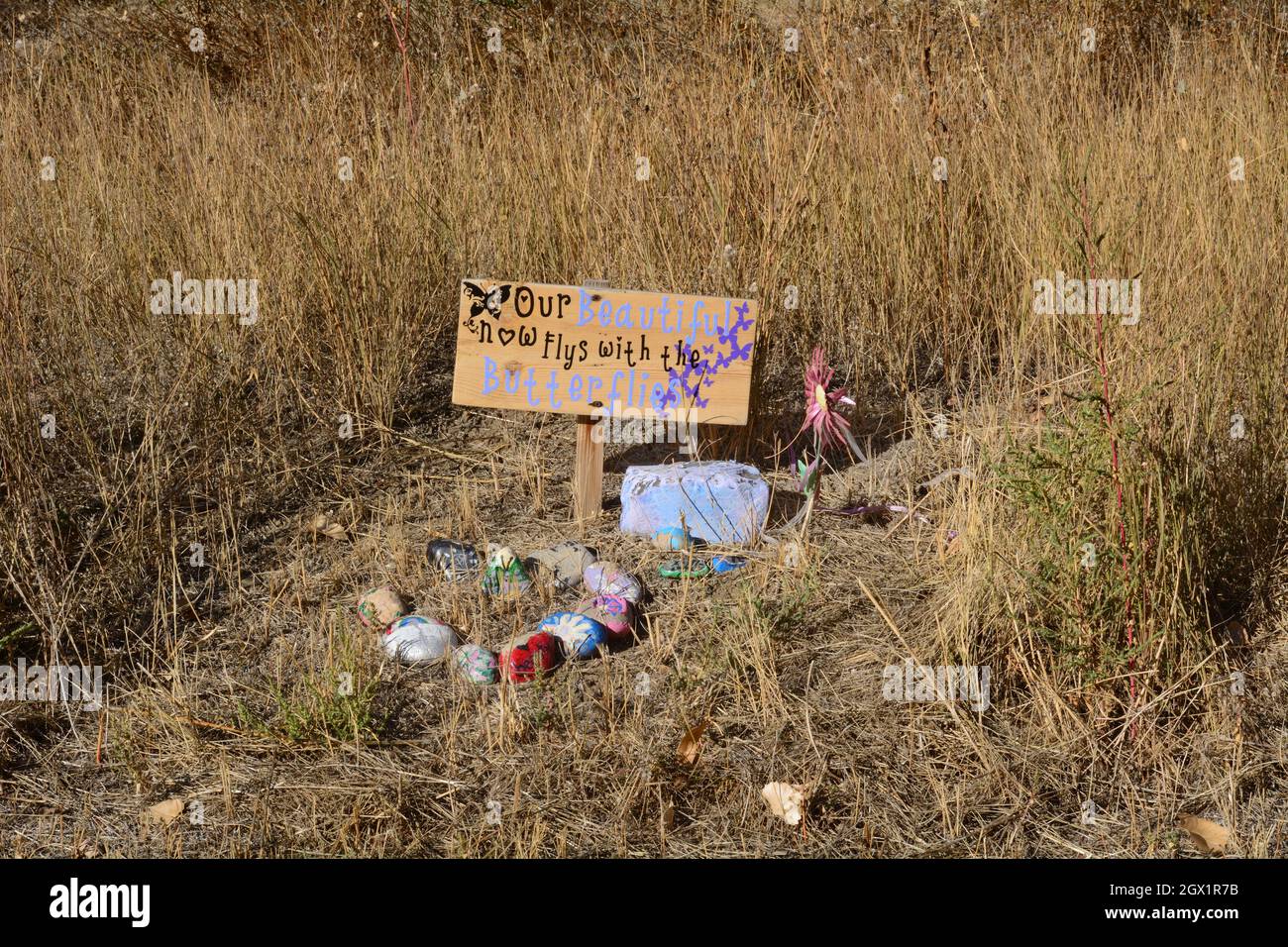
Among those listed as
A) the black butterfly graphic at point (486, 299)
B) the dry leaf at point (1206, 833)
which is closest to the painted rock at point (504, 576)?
the black butterfly graphic at point (486, 299)

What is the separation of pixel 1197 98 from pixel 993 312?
3.81 feet

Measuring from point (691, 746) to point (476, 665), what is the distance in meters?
0.48

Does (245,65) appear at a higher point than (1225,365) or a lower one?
higher

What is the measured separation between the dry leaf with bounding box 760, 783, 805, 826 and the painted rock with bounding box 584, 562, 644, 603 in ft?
2.00

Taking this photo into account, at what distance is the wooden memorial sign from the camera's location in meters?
2.65

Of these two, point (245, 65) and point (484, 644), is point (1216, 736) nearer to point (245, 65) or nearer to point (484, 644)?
point (484, 644)

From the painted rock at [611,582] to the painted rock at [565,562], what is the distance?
30mm

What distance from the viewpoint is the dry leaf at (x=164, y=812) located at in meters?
1.93

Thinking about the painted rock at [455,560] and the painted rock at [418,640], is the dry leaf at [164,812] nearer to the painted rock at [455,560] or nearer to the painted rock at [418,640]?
the painted rock at [418,640]

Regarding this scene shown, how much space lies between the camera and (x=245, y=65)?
583 centimetres

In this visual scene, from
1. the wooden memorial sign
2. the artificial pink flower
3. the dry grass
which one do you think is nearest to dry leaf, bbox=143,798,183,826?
the dry grass

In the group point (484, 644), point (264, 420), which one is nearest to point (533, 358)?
point (484, 644)

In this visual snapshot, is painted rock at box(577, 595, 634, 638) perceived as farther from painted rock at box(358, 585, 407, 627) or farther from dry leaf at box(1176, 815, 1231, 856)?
dry leaf at box(1176, 815, 1231, 856)

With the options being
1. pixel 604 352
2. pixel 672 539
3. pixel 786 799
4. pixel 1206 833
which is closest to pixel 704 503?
pixel 672 539
